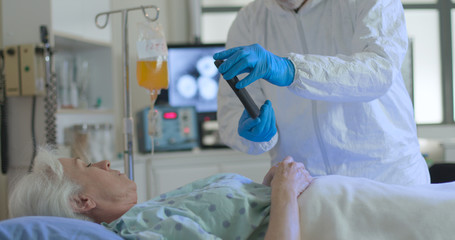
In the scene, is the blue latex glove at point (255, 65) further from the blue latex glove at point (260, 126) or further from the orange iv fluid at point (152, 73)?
the orange iv fluid at point (152, 73)

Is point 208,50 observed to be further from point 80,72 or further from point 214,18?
point 80,72

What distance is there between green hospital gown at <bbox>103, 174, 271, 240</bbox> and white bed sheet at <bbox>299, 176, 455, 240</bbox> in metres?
0.13

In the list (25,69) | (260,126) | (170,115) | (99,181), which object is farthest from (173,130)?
(260,126)

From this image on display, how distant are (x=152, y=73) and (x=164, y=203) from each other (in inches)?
24.4

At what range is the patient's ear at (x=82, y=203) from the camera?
4.15 feet

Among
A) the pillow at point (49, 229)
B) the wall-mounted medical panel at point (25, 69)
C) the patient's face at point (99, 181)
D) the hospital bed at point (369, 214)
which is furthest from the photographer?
the wall-mounted medical panel at point (25, 69)

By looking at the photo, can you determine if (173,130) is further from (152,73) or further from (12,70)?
(152,73)

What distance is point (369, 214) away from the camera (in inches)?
44.2

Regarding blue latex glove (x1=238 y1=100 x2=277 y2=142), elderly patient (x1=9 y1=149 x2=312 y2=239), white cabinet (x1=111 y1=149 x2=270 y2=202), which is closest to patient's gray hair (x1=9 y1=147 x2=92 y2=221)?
elderly patient (x1=9 y1=149 x2=312 y2=239)

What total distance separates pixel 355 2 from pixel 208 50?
2099 mm

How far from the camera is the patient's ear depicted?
1.26 metres

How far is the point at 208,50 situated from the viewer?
3385mm

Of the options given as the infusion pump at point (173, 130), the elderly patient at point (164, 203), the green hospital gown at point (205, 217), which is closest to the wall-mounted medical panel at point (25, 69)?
the infusion pump at point (173, 130)

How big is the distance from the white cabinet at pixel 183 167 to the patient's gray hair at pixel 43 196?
60.6 inches
